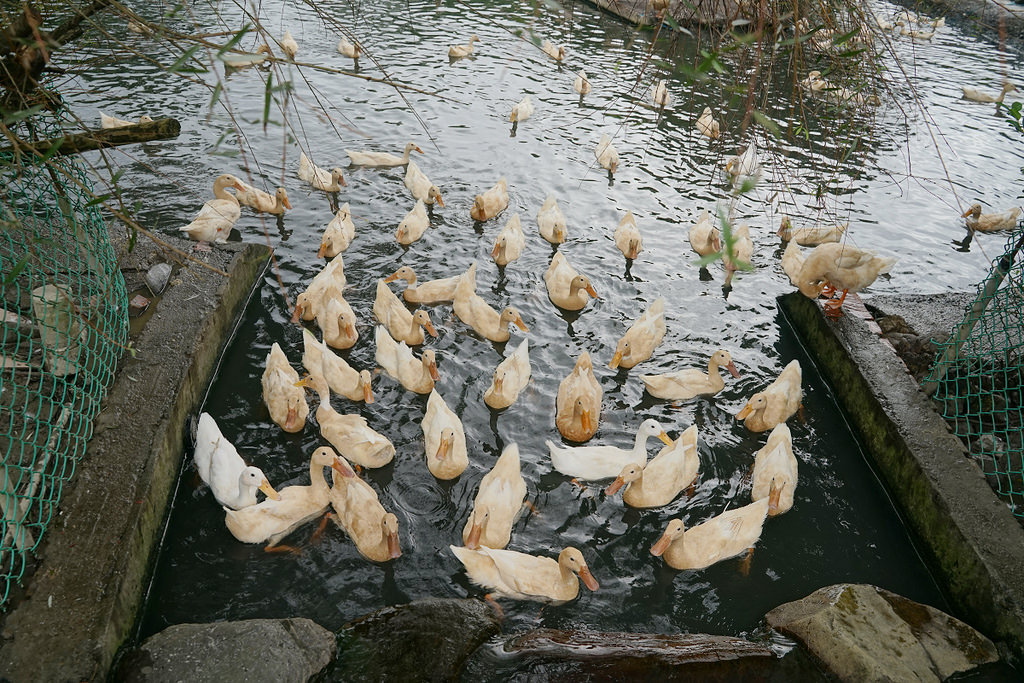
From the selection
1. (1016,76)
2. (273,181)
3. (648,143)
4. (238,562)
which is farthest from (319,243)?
(1016,76)

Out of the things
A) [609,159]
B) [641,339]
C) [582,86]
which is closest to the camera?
[641,339]

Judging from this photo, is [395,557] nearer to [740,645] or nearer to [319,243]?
[740,645]

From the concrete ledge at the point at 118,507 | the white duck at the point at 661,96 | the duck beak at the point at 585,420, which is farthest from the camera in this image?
the white duck at the point at 661,96

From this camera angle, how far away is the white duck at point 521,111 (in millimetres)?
10312

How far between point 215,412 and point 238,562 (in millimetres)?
1406

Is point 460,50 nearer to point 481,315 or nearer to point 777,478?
point 481,315

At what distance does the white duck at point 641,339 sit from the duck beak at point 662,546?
1.86 meters

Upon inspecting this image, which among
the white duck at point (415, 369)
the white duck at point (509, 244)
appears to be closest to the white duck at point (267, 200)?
the white duck at point (509, 244)

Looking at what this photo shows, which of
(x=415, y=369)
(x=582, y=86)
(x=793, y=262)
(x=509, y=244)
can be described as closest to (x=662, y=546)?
(x=415, y=369)

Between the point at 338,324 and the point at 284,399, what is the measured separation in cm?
95

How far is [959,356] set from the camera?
5582 millimetres

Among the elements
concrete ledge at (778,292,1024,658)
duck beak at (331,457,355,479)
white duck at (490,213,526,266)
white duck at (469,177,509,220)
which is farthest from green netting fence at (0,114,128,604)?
concrete ledge at (778,292,1024,658)

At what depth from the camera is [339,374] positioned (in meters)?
5.47

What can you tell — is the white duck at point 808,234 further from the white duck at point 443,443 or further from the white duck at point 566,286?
the white duck at point 443,443
